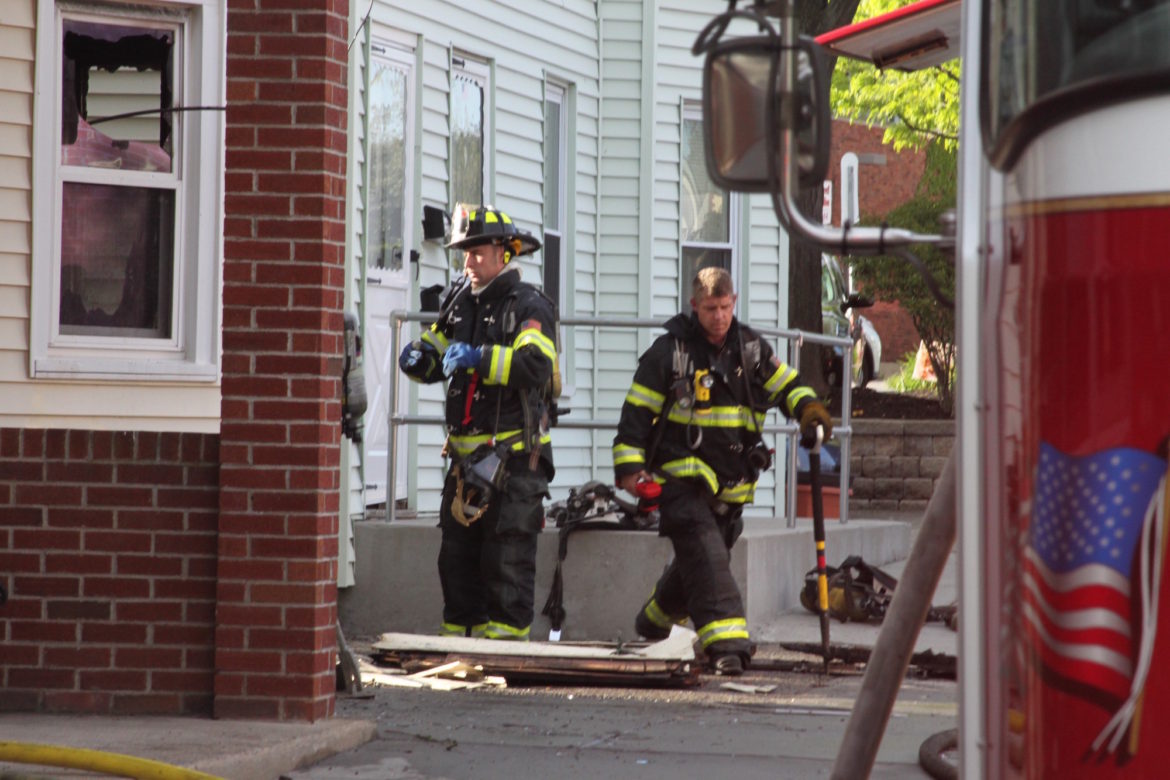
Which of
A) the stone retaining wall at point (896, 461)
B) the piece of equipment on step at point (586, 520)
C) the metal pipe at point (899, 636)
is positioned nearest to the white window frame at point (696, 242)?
the stone retaining wall at point (896, 461)

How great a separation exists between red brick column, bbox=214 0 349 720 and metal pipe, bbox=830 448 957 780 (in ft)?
9.81

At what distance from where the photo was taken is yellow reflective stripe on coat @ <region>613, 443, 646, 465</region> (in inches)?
334

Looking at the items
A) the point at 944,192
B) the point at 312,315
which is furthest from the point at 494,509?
the point at 944,192

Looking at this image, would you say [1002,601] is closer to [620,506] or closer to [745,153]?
[745,153]

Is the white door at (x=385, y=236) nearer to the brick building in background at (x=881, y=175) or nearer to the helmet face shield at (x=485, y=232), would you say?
the helmet face shield at (x=485, y=232)

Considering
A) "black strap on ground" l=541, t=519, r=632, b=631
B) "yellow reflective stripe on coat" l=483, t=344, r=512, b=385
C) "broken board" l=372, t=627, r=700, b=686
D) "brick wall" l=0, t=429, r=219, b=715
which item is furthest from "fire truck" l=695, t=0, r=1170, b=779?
"black strap on ground" l=541, t=519, r=632, b=631

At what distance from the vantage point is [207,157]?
888 centimetres

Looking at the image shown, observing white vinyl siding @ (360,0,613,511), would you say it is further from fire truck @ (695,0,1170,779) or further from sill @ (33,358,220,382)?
fire truck @ (695,0,1170,779)

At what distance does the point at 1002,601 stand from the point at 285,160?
4.47 m

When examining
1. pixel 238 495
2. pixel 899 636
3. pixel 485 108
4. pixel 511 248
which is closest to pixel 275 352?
pixel 238 495

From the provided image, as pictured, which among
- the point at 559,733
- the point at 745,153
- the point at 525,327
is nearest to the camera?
the point at 745,153

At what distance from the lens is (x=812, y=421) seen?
840 centimetres

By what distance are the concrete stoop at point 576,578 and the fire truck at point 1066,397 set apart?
23.4 ft

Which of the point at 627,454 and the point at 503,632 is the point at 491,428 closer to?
the point at 627,454
